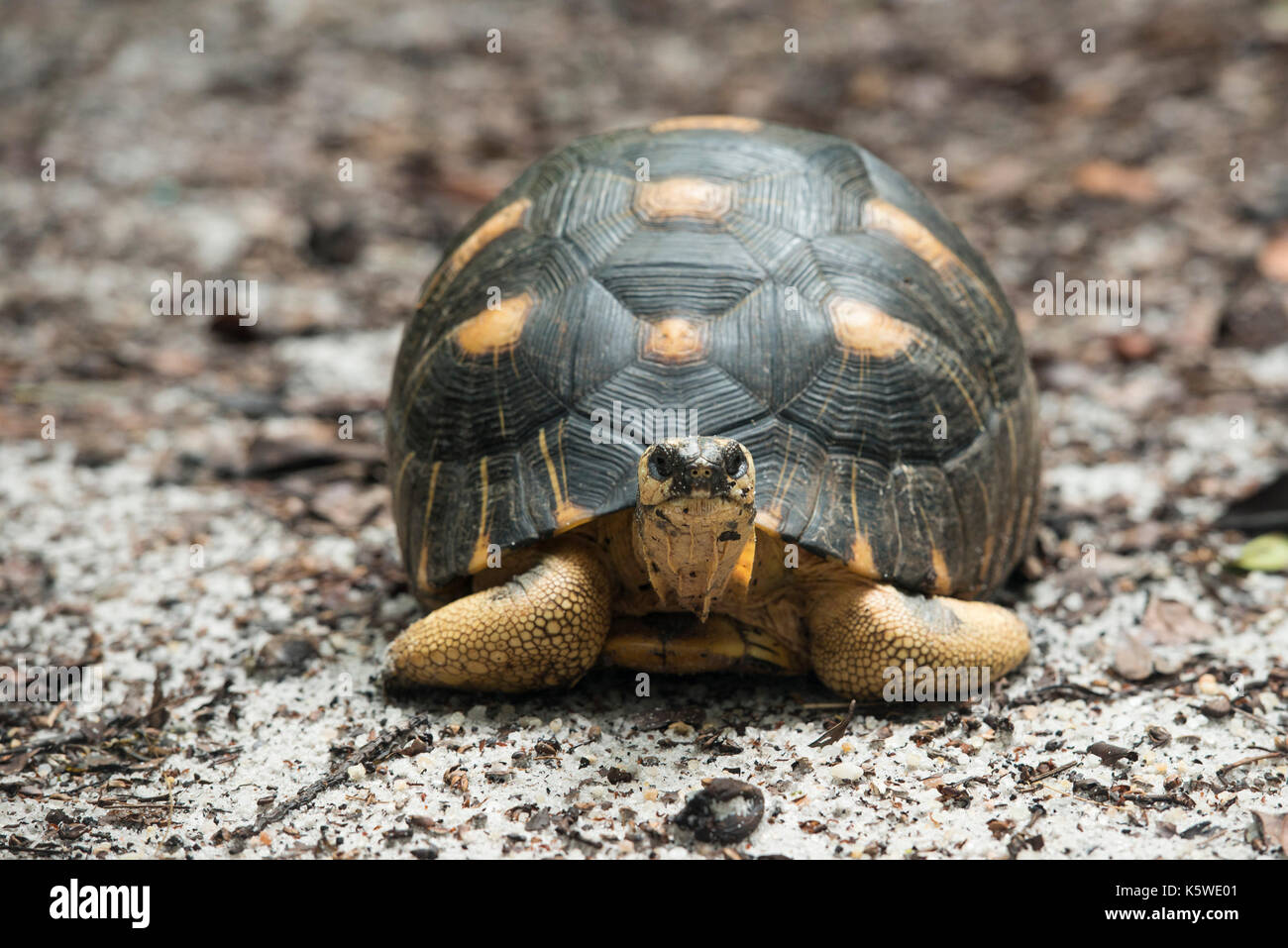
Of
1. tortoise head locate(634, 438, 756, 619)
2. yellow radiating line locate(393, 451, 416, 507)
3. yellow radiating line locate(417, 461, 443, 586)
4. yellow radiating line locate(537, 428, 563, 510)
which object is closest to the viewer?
tortoise head locate(634, 438, 756, 619)

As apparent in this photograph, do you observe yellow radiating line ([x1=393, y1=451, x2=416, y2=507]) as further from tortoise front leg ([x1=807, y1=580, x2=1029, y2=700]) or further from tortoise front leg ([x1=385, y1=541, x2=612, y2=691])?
tortoise front leg ([x1=807, y1=580, x2=1029, y2=700])

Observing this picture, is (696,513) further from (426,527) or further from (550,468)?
(426,527)

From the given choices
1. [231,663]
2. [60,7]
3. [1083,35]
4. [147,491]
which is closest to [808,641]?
[231,663]

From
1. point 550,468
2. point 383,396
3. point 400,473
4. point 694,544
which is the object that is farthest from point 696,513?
point 383,396

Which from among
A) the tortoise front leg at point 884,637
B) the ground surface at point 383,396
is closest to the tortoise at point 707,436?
the tortoise front leg at point 884,637

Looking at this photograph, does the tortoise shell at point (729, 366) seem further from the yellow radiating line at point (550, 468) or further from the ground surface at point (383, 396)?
the ground surface at point (383, 396)

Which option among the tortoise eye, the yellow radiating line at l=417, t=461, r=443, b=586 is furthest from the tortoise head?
the yellow radiating line at l=417, t=461, r=443, b=586

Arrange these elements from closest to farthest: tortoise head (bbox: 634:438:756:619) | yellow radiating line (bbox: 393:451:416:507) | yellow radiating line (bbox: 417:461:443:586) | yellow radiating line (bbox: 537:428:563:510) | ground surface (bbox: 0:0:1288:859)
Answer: tortoise head (bbox: 634:438:756:619)
ground surface (bbox: 0:0:1288:859)
yellow radiating line (bbox: 537:428:563:510)
yellow radiating line (bbox: 417:461:443:586)
yellow radiating line (bbox: 393:451:416:507)

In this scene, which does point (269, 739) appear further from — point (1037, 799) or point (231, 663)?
point (1037, 799)
